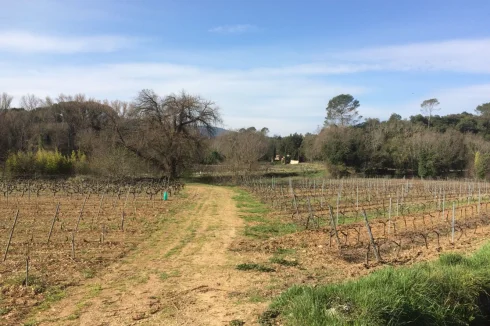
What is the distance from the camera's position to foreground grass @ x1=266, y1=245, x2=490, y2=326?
14.6 ft

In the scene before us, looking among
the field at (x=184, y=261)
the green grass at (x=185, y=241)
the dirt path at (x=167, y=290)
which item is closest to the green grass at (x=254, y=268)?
the field at (x=184, y=261)

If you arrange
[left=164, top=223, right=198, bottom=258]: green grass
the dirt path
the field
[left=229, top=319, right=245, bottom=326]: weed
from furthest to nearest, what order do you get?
[left=164, top=223, right=198, bottom=258]: green grass
the field
the dirt path
[left=229, top=319, right=245, bottom=326]: weed

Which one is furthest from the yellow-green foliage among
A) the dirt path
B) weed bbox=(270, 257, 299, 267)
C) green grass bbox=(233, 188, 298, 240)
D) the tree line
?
weed bbox=(270, 257, 299, 267)

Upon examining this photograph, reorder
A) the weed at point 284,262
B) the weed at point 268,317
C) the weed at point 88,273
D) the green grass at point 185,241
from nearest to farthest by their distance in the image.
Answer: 1. the weed at point 268,317
2. the weed at point 88,273
3. the weed at point 284,262
4. the green grass at point 185,241

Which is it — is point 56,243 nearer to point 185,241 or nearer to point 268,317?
point 185,241

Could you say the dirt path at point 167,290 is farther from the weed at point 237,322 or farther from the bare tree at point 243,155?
the bare tree at point 243,155

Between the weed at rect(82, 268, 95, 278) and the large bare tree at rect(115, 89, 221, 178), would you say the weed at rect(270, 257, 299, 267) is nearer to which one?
the weed at rect(82, 268, 95, 278)

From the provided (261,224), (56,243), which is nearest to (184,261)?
(56,243)

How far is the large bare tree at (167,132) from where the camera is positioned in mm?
36438

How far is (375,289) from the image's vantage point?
16.4 ft

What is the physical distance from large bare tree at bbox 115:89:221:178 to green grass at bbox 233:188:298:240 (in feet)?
58.2

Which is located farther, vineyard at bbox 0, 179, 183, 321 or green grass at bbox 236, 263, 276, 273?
green grass at bbox 236, 263, 276, 273

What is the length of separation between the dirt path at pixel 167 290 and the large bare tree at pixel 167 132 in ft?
85.0

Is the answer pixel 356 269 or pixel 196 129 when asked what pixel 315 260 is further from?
pixel 196 129
